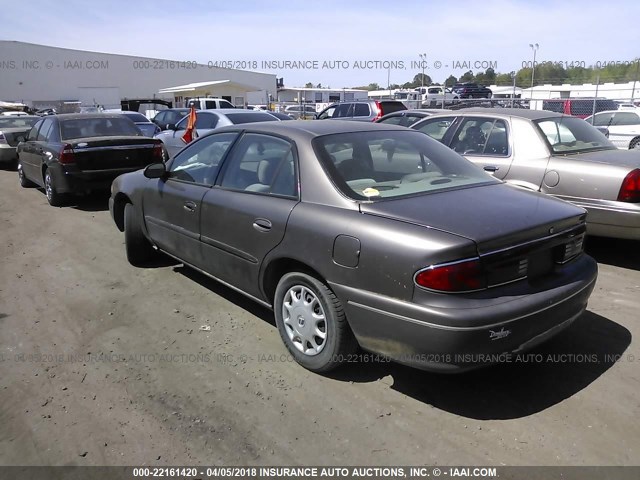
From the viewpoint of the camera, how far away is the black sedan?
2.68 meters

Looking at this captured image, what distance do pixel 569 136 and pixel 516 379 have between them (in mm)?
3642

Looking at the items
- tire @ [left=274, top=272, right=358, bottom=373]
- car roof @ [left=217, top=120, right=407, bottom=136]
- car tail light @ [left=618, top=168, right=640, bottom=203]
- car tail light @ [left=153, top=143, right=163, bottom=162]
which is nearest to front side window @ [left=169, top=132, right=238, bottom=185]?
car roof @ [left=217, top=120, right=407, bottom=136]

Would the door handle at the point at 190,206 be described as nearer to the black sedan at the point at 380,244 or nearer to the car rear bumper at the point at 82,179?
the black sedan at the point at 380,244

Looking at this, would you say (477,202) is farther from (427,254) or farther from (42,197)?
(42,197)

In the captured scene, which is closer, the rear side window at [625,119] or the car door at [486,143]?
the car door at [486,143]

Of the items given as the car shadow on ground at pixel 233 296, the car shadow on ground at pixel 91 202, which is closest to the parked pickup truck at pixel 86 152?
the car shadow on ground at pixel 91 202

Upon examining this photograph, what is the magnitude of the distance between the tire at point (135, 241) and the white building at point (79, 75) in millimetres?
42887

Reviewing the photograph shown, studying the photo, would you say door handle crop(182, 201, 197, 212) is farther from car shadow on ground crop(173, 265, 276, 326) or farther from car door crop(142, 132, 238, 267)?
car shadow on ground crop(173, 265, 276, 326)

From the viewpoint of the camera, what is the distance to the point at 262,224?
354 cm

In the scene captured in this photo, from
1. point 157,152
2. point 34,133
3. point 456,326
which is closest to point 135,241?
point 157,152

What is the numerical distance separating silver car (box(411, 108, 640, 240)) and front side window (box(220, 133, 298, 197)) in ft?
9.51

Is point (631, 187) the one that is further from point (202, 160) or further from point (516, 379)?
point (202, 160)

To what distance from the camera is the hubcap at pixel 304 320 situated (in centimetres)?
325

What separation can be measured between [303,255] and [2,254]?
4.88 metres
